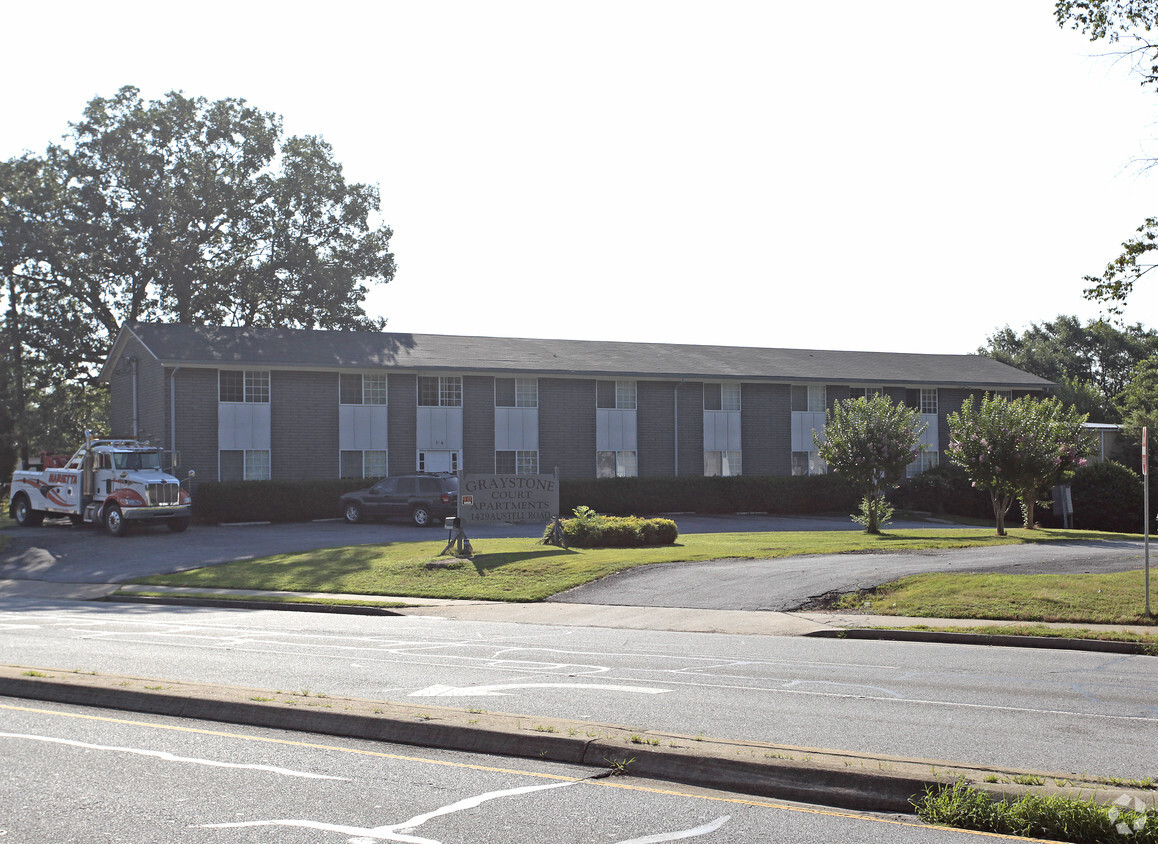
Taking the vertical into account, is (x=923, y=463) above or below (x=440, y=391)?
below

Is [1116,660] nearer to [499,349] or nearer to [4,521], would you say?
[499,349]

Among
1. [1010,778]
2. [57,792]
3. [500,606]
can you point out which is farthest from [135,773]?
[500,606]

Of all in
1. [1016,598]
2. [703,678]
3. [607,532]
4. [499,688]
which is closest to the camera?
[499,688]

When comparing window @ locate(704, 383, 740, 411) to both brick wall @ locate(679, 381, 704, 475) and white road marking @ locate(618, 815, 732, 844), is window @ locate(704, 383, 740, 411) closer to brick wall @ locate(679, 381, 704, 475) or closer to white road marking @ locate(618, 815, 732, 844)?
brick wall @ locate(679, 381, 704, 475)

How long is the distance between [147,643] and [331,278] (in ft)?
140

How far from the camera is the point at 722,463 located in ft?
155

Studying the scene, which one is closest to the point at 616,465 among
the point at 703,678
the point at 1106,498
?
the point at 1106,498

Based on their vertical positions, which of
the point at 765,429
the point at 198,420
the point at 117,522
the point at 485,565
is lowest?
the point at 485,565

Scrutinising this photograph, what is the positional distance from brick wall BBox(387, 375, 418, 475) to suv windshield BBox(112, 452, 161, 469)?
10040mm

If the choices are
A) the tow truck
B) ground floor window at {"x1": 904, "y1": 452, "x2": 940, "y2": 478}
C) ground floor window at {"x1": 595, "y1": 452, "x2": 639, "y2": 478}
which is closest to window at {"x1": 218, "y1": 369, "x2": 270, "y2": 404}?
the tow truck

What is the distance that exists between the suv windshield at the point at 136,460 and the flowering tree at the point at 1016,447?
2422cm

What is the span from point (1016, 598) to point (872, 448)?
14630mm

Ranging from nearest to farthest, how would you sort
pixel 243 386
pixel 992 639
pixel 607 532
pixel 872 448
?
pixel 992 639
pixel 607 532
pixel 872 448
pixel 243 386

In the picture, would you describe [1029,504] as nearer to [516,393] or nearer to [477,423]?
[516,393]
